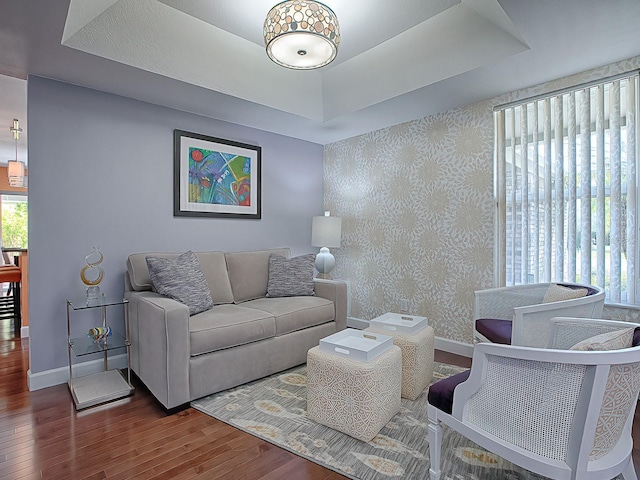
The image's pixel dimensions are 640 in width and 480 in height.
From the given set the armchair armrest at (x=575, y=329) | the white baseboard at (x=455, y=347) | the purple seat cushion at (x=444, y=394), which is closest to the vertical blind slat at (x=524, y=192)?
the white baseboard at (x=455, y=347)

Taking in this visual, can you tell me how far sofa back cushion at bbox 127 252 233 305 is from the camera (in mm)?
2799

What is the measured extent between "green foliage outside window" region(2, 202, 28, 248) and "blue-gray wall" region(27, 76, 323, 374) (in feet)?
18.6

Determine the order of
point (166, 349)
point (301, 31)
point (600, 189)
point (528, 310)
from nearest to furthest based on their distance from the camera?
point (301, 31) < point (528, 310) < point (166, 349) < point (600, 189)

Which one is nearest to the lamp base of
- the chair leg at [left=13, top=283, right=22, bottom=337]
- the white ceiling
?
the white ceiling

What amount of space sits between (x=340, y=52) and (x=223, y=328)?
2445mm

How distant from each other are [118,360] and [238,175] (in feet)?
6.78

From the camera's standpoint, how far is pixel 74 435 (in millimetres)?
2006

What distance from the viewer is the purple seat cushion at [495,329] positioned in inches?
89.6

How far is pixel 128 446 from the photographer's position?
1.90m

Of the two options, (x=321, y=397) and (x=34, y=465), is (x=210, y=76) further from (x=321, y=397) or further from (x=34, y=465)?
(x=34, y=465)

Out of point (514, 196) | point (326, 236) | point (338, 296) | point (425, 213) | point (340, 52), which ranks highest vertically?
point (340, 52)

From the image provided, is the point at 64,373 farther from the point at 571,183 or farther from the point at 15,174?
Result: the point at 571,183

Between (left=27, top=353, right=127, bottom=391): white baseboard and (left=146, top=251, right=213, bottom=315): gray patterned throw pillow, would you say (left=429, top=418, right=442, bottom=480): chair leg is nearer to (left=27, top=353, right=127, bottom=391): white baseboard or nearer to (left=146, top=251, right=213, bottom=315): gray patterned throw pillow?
(left=146, top=251, right=213, bottom=315): gray patterned throw pillow

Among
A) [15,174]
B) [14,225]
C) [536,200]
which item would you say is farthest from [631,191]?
[14,225]
